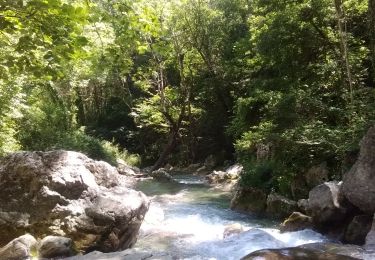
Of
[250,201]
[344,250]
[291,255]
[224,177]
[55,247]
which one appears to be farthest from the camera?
[224,177]

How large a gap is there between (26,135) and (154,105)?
845 cm

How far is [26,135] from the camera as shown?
824 inches

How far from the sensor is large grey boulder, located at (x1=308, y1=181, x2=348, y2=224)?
8.66 meters

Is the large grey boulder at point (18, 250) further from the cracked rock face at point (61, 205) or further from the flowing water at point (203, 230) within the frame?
the flowing water at point (203, 230)

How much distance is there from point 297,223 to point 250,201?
3.14m

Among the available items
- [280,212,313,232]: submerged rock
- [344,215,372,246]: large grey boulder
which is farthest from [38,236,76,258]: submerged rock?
[344,215,372,246]: large grey boulder

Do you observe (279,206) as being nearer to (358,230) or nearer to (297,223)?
(297,223)

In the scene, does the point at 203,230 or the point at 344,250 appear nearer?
the point at 344,250

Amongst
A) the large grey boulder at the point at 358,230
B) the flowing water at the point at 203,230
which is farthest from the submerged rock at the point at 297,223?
the large grey boulder at the point at 358,230

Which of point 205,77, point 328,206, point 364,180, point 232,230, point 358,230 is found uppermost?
point 205,77

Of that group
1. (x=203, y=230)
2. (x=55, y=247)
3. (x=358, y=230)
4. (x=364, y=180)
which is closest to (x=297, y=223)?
(x=358, y=230)

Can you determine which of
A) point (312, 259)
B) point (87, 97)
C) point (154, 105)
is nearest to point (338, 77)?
point (312, 259)

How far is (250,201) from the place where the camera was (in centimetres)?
1236

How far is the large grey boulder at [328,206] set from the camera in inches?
341
